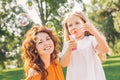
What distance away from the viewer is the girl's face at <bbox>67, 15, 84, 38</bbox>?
4.70 meters

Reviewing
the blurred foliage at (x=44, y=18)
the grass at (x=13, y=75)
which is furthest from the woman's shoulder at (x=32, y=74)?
the blurred foliage at (x=44, y=18)

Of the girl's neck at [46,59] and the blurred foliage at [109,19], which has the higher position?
the girl's neck at [46,59]

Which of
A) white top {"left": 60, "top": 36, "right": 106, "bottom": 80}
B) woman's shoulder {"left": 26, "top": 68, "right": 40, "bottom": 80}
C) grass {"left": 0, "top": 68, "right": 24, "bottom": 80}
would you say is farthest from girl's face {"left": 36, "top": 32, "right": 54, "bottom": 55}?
grass {"left": 0, "top": 68, "right": 24, "bottom": 80}

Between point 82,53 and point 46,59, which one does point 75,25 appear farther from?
point 46,59

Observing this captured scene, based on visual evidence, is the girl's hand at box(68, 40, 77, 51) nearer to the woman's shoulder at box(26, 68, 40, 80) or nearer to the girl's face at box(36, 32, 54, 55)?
the girl's face at box(36, 32, 54, 55)

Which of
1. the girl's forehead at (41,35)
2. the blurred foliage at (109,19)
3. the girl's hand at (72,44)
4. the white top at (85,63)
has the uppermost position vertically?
the girl's forehead at (41,35)

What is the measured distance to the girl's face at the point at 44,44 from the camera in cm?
437

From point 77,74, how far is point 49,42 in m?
0.75

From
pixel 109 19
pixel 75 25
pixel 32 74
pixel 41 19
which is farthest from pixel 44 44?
pixel 109 19

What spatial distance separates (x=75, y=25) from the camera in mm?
4711

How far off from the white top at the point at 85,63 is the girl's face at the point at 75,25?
0.22 metres

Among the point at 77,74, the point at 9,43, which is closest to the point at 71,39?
the point at 77,74

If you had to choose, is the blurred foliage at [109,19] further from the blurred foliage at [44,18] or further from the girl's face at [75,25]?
the girl's face at [75,25]

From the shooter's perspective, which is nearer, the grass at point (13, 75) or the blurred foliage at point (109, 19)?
the grass at point (13, 75)
